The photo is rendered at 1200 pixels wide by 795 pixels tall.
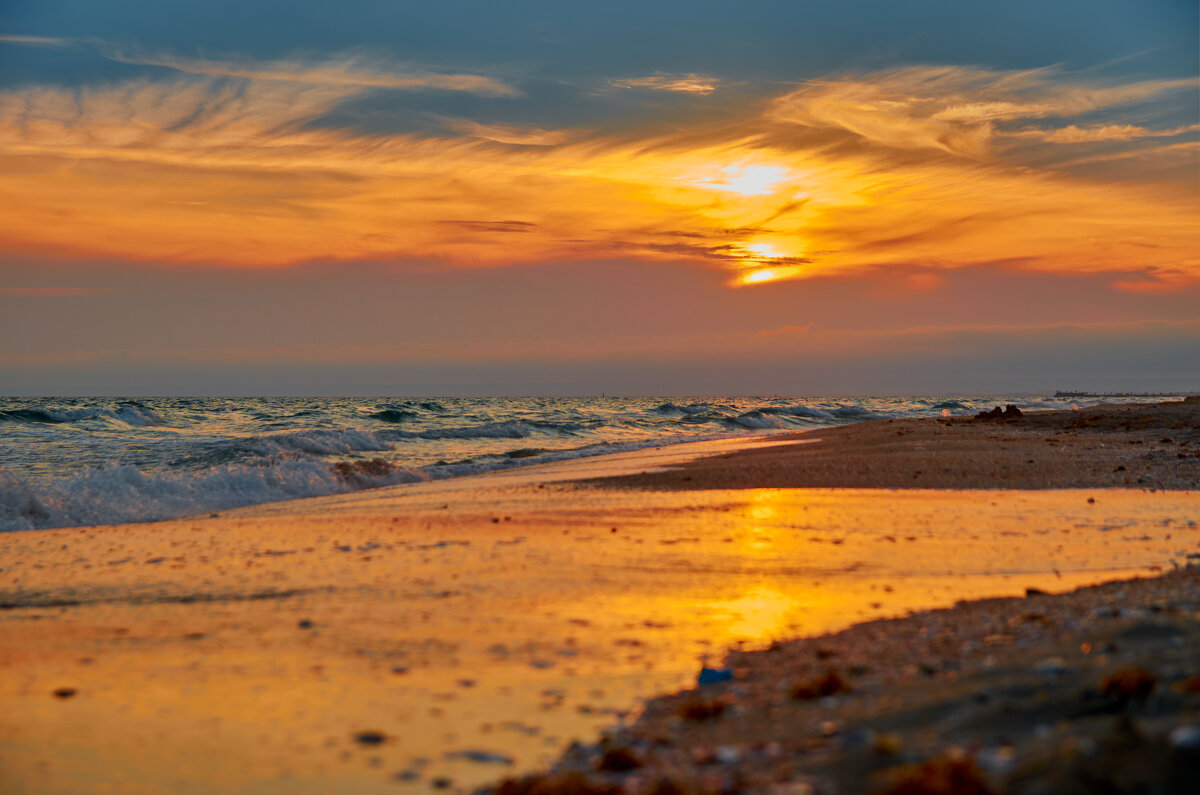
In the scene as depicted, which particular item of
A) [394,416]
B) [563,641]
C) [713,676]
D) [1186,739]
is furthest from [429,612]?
[394,416]

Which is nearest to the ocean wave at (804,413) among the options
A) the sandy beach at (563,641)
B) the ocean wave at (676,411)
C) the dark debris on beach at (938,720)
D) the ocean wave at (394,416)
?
the ocean wave at (676,411)

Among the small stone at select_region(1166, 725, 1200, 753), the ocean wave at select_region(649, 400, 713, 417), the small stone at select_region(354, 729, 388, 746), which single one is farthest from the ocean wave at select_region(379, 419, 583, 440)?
the small stone at select_region(1166, 725, 1200, 753)

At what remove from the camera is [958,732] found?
3188mm

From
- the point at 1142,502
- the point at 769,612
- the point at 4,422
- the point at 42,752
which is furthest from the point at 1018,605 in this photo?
the point at 4,422

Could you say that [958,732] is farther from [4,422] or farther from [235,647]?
[4,422]

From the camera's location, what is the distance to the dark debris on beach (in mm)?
2631

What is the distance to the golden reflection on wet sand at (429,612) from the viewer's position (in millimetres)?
3611

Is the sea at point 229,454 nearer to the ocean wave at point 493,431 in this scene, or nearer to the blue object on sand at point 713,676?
the ocean wave at point 493,431

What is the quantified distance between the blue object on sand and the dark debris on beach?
35 millimetres

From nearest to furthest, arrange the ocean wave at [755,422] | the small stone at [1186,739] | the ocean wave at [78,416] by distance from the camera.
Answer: the small stone at [1186,739], the ocean wave at [78,416], the ocean wave at [755,422]

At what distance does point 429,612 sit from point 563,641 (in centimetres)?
120

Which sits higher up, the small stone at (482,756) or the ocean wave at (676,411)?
the small stone at (482,756)

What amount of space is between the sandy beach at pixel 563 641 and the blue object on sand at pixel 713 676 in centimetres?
7

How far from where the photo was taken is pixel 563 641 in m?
5.03
